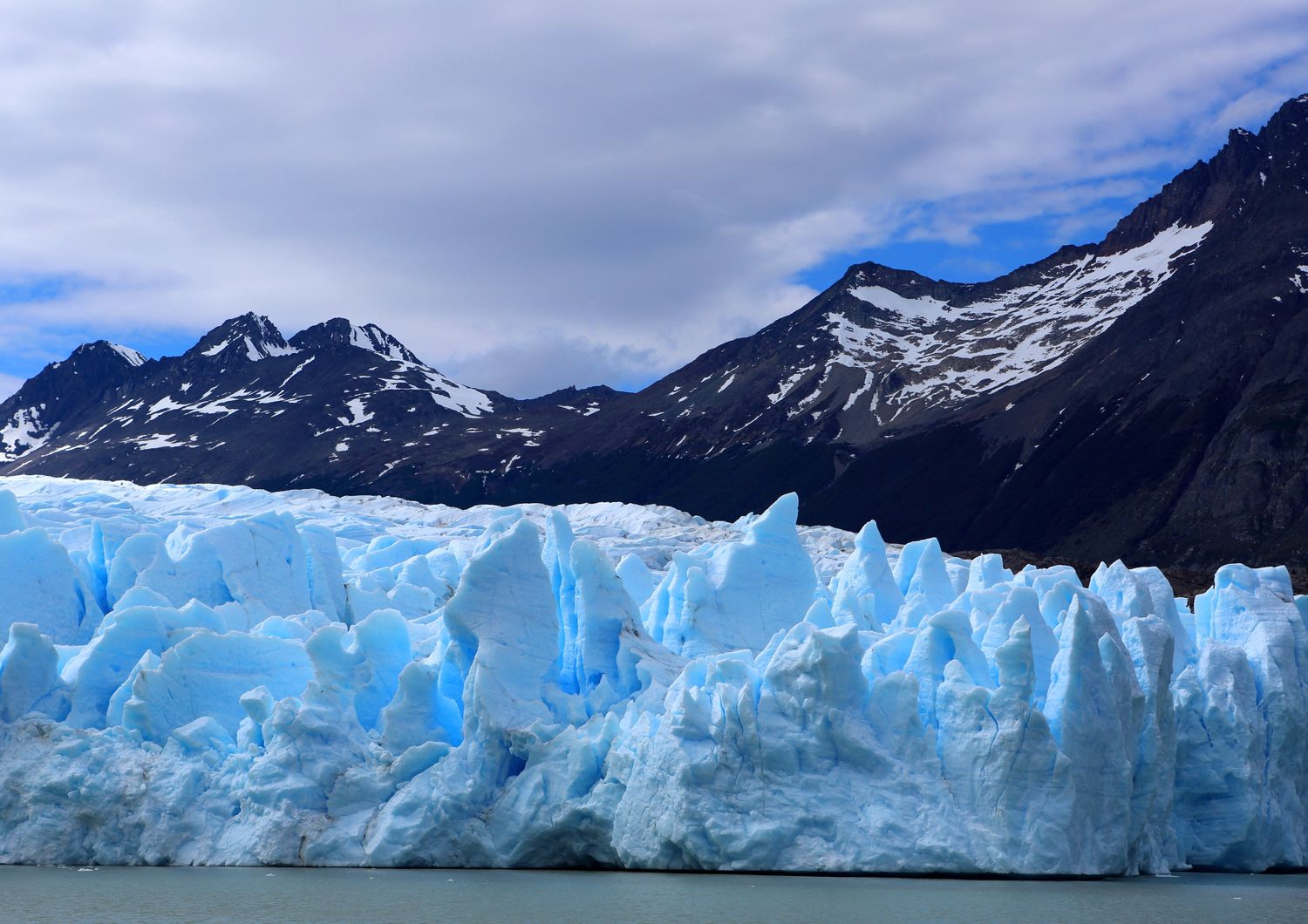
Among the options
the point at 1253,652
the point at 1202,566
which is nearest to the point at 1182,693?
the point at 1253,652

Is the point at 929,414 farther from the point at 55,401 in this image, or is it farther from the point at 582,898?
the point at 582,898

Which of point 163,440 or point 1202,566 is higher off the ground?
point 163,440

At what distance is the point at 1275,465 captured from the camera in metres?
106

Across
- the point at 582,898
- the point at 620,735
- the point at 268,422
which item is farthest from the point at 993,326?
the point at 582,898

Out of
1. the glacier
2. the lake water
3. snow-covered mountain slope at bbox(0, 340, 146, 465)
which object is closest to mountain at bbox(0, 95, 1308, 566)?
snow-covered mountain slope at bbox(0, 340, 146, 465)

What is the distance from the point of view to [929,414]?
147 metres

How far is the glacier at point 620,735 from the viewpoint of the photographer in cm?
2120

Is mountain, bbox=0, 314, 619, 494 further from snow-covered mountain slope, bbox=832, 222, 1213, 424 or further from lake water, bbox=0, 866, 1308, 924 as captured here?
lake water, bbox=0, 866, 1308, 924

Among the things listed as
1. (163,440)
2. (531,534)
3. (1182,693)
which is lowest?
(1182,693)

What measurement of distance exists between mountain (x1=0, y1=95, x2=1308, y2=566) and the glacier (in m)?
73.0

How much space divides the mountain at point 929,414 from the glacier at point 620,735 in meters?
73.0

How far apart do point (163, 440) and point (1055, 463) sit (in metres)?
95.9

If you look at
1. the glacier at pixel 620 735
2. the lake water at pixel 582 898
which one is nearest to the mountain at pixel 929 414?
the glacier at pixel 620 735

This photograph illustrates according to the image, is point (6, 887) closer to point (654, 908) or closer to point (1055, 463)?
point (654, 908)
